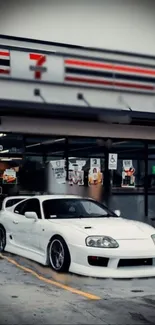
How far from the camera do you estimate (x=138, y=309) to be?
3.03 metres

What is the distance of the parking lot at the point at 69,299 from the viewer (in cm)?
274

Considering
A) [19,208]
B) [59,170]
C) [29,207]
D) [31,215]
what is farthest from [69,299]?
[59,170]

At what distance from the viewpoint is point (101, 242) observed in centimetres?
426

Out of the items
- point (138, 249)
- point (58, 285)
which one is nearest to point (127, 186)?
point (138, 249)

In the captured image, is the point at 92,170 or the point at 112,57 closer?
the point at 112,57

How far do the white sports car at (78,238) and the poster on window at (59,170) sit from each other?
2.74m

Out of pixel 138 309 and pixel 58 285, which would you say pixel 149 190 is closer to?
pixel 58 285

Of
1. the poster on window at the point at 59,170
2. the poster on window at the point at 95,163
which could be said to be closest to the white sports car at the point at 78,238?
the poster on window at the point at 59,170

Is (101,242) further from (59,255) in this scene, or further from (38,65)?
(38,65)

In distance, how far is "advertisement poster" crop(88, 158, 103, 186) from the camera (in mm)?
8633

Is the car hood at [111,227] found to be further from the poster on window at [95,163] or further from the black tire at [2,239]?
the poster on window at [95,163]

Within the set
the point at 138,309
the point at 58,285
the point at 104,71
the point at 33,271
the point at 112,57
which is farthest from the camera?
the point at 33,271

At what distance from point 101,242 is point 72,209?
0.99 metres

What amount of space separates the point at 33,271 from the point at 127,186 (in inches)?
182
